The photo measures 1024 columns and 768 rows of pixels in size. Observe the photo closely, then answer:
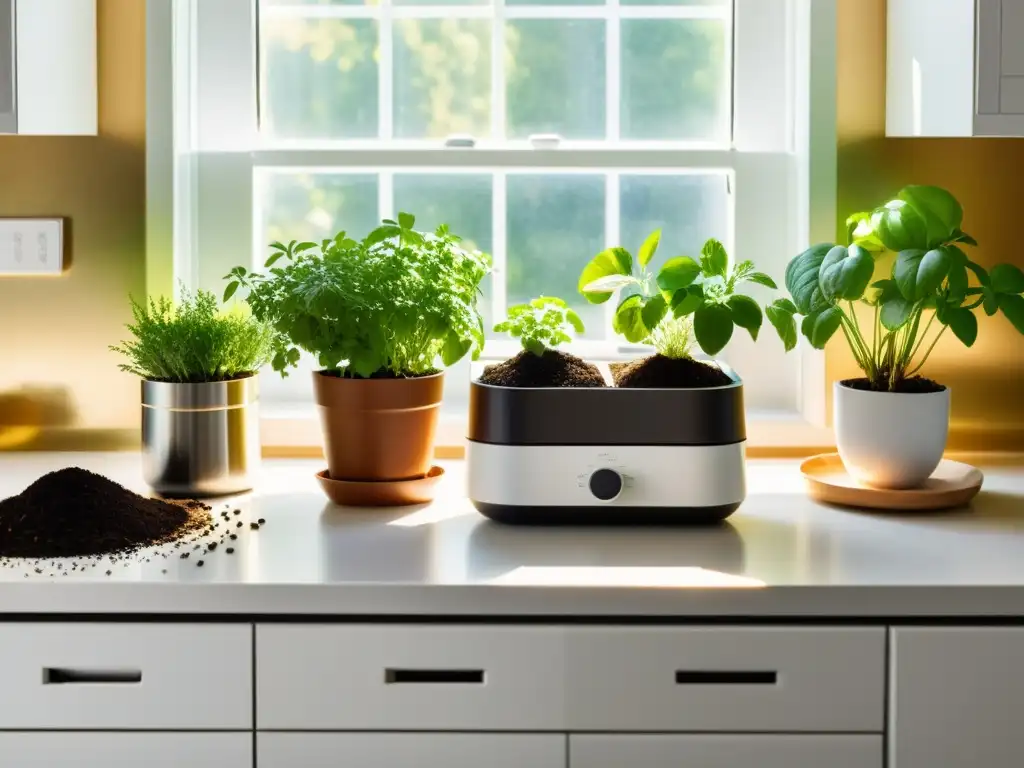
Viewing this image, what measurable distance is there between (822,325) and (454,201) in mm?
769

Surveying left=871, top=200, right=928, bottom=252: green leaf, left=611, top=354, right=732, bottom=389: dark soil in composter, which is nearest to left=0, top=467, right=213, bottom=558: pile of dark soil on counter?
left=611, top=354, right=732, bottom=389: dark soil in composter

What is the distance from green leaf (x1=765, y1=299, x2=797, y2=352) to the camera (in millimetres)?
1771

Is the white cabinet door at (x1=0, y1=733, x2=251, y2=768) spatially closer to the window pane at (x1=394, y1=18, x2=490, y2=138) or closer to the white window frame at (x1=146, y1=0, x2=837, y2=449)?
the white window frame at (x1=146, y1=0, x2=837, y2=449)

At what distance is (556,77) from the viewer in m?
2.24

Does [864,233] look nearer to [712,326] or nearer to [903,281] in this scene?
[903,281]

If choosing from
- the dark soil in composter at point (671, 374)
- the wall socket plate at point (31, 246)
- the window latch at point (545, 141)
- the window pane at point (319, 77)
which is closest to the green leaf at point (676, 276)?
the dark soil in composter at point (671, 374)

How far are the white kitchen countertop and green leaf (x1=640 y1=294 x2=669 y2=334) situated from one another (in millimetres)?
294

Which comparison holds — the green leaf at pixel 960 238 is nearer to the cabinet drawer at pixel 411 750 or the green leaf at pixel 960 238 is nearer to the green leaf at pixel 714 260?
the green leaf at pixel 714 260

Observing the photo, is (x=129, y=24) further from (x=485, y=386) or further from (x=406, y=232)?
(x=485, y=386)

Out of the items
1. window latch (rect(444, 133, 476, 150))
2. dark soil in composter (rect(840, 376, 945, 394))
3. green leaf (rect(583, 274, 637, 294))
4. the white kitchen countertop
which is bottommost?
the white kitchen countertop

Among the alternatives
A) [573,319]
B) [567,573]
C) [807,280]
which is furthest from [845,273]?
[567,573]

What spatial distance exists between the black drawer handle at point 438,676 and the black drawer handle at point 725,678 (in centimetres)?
24

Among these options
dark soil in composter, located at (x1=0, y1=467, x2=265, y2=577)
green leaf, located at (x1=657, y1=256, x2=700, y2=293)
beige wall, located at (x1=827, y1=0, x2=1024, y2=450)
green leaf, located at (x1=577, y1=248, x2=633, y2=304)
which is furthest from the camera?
beige wall, located at (x1=827, y1=0, x2=1024, y2=450)

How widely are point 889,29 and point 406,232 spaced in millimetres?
917
